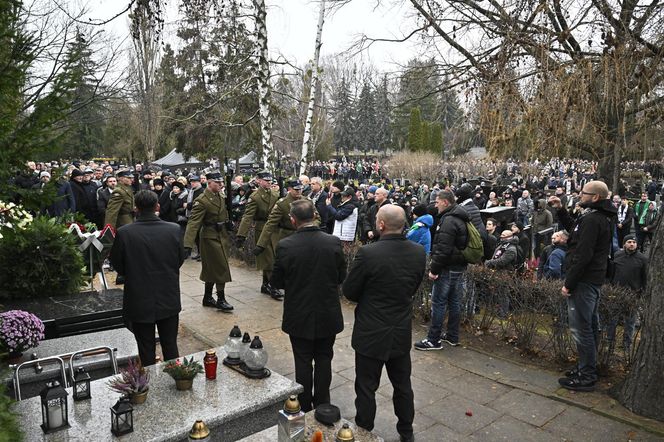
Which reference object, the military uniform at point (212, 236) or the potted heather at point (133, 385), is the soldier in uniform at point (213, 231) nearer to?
the military uniform at point (212, 236)

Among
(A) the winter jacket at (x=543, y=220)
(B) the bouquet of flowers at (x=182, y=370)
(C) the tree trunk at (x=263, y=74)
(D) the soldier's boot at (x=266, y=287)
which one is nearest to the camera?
(B) the bouquet of flowers at (x=182, y=370)

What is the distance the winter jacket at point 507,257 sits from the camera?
7547mm

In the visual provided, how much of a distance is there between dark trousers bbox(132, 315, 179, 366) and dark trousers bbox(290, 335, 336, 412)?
4.44ft

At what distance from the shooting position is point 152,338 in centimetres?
470

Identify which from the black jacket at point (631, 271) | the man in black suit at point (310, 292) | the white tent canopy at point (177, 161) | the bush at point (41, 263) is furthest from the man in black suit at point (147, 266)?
the white tent canopy at point (177, 161)

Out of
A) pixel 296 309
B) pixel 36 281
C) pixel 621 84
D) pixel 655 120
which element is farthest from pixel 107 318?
pixel 655 120

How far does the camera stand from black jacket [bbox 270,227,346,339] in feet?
13.3

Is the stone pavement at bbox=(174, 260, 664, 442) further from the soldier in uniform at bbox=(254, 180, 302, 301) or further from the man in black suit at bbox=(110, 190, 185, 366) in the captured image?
the man in black suit at bbox=(110, 190, 185, 366)

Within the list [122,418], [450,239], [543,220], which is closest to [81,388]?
[122,418]

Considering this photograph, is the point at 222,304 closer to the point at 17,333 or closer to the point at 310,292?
the point at 17,333

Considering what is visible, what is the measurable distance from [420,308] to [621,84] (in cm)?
422

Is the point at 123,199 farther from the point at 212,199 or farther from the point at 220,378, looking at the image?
the point at 220,378

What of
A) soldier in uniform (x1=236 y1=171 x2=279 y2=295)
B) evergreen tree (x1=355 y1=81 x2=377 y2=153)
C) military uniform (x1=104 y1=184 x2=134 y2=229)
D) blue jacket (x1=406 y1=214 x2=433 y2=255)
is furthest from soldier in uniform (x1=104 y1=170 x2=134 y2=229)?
evergreen tree (x1=355 y1=81 x2=377 y2=153)

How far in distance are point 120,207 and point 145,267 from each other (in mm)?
5016
